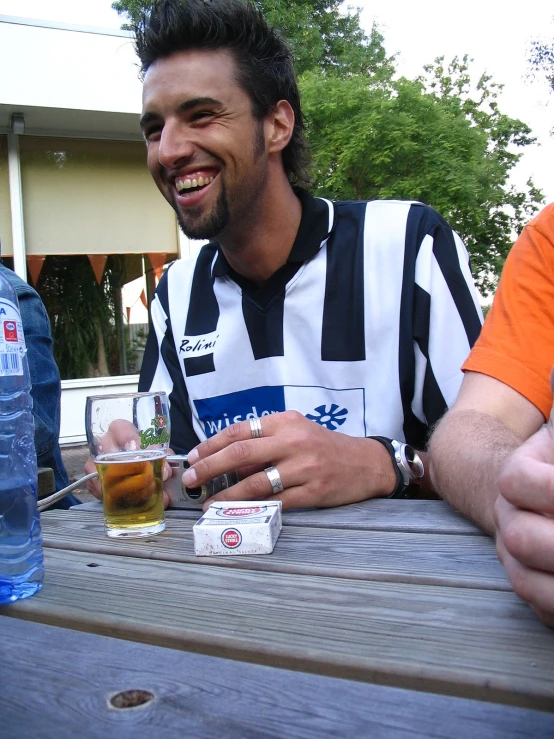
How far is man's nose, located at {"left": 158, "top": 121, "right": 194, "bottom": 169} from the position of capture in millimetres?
2113

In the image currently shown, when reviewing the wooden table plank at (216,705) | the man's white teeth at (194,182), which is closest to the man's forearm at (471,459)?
the wooden table plank at (216,705)

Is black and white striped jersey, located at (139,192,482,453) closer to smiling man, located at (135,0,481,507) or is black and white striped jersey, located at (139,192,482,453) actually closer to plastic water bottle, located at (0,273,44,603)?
smiling man, located at (135,0,481,507)

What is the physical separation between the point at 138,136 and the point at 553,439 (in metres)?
7.43

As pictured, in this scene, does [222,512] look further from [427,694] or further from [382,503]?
[427,694]

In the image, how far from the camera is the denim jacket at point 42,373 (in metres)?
2.12

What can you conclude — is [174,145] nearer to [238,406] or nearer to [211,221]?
[211,221]

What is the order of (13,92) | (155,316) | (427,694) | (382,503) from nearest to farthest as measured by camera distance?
(427,694) < (382,503) < (155,316) < (13,92)

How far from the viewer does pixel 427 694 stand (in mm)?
592

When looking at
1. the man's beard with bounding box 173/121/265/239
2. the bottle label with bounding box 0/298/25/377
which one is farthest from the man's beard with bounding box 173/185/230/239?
the bottle label with bounding box 0/298/25/377

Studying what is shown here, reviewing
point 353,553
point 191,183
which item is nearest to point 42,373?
point 191,183

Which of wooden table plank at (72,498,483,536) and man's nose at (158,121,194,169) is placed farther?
man's nose at (158,121,194,169)

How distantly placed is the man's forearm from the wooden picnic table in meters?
0.06

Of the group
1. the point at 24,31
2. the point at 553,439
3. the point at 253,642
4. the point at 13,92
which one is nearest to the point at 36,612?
the point at 253,642

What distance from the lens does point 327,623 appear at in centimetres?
76
